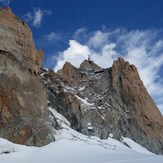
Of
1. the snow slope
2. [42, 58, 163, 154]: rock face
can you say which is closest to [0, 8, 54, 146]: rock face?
the snow slope

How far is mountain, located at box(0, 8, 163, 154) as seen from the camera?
39.4 m

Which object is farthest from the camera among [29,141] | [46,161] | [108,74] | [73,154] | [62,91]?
[108,74]

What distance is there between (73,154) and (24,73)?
12.3 metres

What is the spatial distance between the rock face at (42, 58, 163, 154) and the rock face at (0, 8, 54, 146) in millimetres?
18168

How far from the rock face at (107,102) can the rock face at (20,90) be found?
1817cm

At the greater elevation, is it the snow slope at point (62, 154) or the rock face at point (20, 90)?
the rock face at point (20, 90)

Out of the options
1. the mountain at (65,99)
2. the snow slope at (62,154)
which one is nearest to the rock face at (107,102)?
the mountain at (65,99)

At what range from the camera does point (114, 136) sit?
221 feet

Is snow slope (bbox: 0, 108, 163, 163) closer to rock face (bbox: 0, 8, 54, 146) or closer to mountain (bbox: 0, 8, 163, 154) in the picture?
rock face (bbox: 0, 8, 54, 146)

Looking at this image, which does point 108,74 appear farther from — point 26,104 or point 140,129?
point 26,104

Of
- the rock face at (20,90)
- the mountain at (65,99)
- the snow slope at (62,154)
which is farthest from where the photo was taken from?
the mountain at (65,99)

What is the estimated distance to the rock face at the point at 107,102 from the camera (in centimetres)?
6344

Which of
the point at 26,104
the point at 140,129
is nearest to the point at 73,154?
the point at 26,104

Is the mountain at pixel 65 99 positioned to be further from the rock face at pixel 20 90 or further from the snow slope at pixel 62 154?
the snow slope at pixel 62 154
